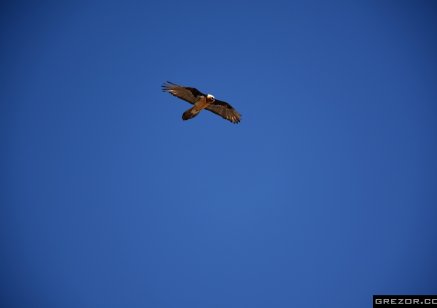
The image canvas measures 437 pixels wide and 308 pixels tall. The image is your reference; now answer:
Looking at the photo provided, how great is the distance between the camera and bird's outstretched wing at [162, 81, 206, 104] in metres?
17.0

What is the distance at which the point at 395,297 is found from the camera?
22297mm

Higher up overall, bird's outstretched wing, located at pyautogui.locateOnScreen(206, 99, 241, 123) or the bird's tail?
bird's outstretched wing, located at pyautogui.locateOnScreen(206, 99, 241, 123)

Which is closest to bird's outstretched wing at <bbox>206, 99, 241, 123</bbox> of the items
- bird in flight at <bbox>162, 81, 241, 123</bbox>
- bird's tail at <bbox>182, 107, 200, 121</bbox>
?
bird in flight at <bbox>162, 81, 241, 123</bbox>

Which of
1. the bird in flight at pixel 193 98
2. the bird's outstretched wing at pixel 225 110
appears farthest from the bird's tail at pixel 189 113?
the bird's outstretched wing at pixel 225 110

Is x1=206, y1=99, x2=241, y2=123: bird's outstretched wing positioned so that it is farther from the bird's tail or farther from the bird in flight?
the bird's tail

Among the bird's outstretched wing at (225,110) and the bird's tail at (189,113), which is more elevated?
the bird's outstretched wing at (225,110)

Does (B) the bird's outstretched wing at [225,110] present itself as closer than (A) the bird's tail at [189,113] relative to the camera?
No

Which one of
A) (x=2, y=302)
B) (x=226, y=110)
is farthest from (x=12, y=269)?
(x=226, y=110)

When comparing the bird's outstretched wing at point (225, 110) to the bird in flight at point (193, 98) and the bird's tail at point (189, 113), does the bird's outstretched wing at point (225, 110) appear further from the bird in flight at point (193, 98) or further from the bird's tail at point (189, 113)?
the bird's tail at point (189, 113)

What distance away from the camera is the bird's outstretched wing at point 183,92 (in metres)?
17.0

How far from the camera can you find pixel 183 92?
17234 millimetres

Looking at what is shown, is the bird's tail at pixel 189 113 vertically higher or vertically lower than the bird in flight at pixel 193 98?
lower

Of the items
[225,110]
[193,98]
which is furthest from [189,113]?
[225,110]

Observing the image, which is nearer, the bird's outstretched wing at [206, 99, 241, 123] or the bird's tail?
the bird's tail
